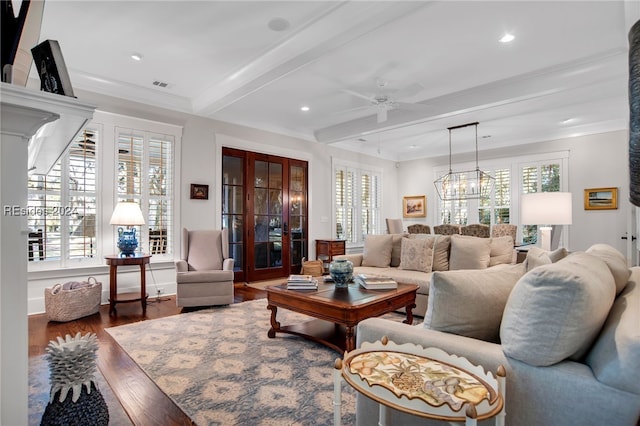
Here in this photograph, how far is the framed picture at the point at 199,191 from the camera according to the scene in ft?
16.6

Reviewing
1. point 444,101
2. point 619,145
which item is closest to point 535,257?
point 444,101

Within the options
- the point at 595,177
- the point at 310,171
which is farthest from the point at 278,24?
the point at 595,177

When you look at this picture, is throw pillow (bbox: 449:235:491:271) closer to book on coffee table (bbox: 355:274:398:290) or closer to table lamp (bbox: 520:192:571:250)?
table lamp (bbox: 520:192:571:250)

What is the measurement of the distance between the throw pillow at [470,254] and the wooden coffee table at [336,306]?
1069 mm

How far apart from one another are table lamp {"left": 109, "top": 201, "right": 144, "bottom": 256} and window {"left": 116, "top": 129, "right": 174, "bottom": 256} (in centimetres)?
47

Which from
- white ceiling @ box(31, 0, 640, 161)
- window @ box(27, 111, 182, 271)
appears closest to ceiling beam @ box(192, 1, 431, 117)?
white ceiling @ box(31, 0, 640, 161)

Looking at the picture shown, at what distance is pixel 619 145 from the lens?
5.86 metres

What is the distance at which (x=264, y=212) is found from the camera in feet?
19.7

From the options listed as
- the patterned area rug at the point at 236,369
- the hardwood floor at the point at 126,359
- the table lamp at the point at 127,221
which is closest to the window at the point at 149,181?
the table lamp at the point at 127,221

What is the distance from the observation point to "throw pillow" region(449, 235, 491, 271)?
380 centimetres

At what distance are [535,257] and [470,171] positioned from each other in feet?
21.2

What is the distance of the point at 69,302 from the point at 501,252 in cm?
486

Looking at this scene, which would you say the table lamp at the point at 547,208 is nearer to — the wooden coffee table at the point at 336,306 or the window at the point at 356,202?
the wooden coffee table at the point at 336,306

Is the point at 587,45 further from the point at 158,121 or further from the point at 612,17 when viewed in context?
the point at 158,121
